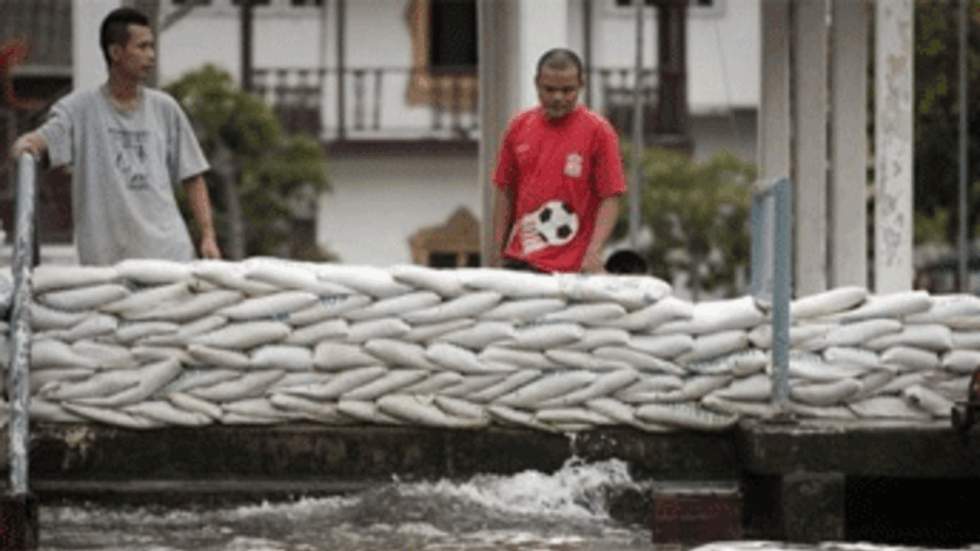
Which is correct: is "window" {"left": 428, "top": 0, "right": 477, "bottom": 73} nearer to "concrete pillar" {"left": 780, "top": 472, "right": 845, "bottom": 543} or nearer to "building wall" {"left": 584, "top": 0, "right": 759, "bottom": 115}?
"building wall" {"left": 584, "top": 0, "right": 759, "bottom": 115}

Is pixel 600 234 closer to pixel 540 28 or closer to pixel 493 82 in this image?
pixel 540 28

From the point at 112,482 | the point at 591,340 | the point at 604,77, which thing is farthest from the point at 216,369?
the point at 604,77

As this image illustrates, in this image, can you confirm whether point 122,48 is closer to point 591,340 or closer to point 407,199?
point 591,340

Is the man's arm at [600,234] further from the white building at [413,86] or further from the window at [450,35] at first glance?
the window at [450,35]

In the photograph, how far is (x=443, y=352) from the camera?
9391 mm

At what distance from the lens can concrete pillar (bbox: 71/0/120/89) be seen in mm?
12016

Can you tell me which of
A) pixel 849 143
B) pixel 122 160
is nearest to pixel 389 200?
pixel 849 143

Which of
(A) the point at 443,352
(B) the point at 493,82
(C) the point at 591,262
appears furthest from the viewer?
Answer: (B) the point at 493,82

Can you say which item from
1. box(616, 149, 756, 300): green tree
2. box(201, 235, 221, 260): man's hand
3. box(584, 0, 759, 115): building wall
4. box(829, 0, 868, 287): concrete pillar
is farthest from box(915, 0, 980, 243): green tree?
box(201, 235, 221, 260): man's hand

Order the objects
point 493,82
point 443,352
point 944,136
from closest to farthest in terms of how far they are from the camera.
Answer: point 443,352 < point 493,82 < point 944,136

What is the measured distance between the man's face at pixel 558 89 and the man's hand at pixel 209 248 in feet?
3.93

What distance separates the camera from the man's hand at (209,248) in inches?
387

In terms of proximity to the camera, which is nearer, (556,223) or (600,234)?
(600,234)

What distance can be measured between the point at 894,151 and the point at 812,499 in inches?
229
